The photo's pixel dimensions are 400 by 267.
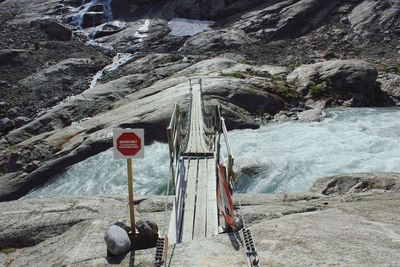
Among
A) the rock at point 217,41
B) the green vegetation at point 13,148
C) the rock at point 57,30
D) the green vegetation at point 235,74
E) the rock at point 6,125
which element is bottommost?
the green vegetation at point 13,148

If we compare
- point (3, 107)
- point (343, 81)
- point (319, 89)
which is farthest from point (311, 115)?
point (3, 107)

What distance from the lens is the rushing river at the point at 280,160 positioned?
18.3 meters

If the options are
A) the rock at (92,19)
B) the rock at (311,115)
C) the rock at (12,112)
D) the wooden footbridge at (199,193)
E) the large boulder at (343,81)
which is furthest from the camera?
the rock at (92,19)

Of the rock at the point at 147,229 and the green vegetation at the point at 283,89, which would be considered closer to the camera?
the rock at the point at 147,229

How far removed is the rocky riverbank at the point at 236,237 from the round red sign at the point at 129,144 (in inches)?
75.6

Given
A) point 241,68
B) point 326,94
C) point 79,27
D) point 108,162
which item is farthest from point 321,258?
point 79,27

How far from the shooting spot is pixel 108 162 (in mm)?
21703

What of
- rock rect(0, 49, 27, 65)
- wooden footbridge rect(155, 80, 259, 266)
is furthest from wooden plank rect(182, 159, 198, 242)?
rock rect(0, 49, 27, 65)

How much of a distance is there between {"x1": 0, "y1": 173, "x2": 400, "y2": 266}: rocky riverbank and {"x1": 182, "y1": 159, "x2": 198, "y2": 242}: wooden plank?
64 cm

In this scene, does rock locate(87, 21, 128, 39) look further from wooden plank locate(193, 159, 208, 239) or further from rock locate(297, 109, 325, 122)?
wooden plank locate(193, 159, 208, 239)

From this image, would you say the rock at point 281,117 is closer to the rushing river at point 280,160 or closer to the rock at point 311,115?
the rock at point 311,115

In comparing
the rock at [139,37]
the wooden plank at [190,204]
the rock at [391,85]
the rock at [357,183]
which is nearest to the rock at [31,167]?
the wooden plank at [190,204]

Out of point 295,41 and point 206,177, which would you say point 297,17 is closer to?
point 295,41

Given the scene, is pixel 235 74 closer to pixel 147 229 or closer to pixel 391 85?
pixel 391 85
